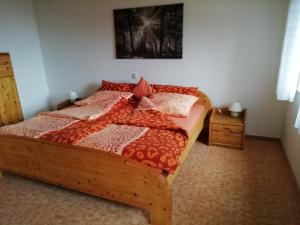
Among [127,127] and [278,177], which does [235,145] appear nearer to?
[278,177]

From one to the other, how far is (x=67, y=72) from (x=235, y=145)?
3142mm

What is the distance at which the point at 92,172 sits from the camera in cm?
192

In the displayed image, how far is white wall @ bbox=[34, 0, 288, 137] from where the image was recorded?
2.88 m

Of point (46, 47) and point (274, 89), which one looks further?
point (46, 47)

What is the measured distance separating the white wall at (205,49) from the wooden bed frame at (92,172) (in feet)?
5.81

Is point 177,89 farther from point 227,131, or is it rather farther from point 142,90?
point 227,131

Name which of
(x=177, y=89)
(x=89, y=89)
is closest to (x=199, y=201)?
(x=177, y=89)

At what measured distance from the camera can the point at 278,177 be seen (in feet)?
7.73

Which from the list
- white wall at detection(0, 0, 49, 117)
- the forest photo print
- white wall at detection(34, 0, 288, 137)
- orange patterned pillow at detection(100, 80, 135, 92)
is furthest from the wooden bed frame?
the forest photo print

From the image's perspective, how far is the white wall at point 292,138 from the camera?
2.26 meters

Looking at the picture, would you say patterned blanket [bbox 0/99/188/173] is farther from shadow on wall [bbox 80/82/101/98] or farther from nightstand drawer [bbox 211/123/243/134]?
shadow on wall [bbox 80/82/101/98]

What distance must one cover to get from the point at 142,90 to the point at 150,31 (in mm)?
903

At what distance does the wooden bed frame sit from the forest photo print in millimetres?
1998

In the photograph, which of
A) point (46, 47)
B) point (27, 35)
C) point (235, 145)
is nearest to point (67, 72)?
point (46, 47)
